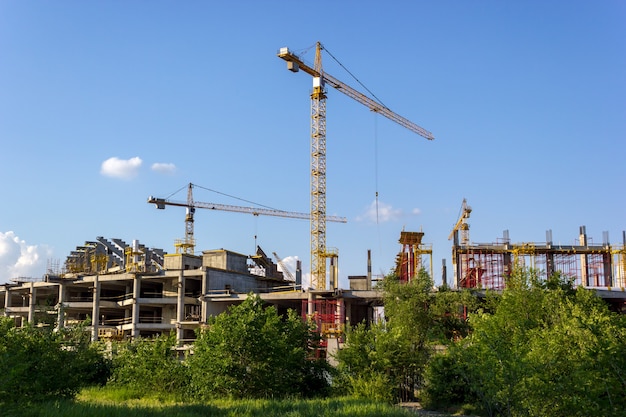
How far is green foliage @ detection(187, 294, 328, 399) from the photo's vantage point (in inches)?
1446

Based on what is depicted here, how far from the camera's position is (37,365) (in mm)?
34750

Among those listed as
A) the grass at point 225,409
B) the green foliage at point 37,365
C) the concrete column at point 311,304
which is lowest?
the grass at point 225,409

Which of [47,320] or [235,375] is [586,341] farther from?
[47,320]

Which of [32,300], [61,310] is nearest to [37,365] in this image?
[61,310]

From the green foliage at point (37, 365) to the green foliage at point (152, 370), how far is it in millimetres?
3759

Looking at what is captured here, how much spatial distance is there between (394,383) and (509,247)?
154ft

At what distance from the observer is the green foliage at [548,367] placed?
23531 millimetres

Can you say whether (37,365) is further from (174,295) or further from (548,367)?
(174,295)

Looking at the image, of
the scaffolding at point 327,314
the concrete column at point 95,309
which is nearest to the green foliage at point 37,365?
the scaffolding at point 327,314

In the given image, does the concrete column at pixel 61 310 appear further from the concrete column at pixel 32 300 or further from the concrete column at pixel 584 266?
the concrete column at pixel 584 266

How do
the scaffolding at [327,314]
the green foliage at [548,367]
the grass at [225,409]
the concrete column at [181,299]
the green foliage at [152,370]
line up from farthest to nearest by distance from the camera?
the concrete column at [181,299], the scaffolding at [327,314], the green foliage at [152,370], the grass at [225,409], the green foliage at [548,367]

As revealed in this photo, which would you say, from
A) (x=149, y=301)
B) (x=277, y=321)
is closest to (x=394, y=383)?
(x=277, y=321)

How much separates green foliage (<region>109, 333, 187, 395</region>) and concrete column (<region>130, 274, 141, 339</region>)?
33632 mm

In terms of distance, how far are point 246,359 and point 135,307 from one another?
4596 centimetres
